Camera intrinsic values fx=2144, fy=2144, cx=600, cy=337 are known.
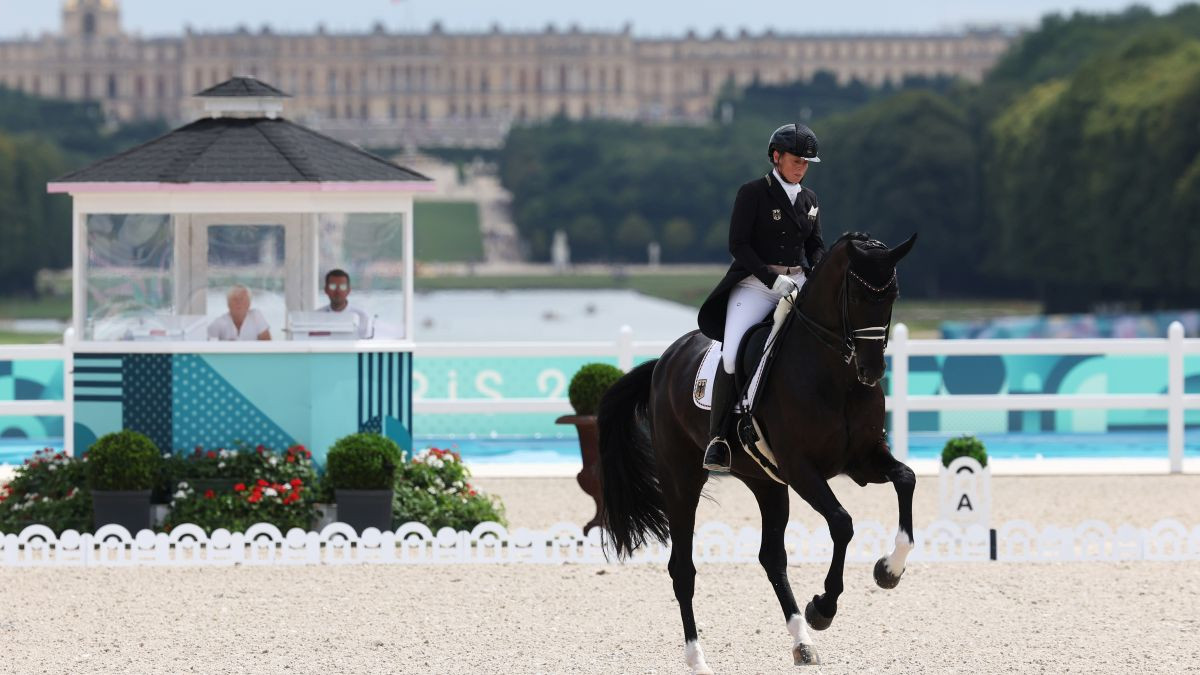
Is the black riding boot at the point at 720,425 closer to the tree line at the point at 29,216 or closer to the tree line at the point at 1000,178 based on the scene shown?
the tree line at the point at 1000,178

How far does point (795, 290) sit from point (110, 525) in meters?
4.66

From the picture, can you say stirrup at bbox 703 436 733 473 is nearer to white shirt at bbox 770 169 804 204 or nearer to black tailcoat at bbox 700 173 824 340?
black tailcoat at bbox 700 173 824 340

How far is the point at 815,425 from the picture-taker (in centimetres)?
729

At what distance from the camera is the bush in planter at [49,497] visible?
11.5 meters

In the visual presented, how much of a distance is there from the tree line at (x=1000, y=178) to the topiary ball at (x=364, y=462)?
110ft

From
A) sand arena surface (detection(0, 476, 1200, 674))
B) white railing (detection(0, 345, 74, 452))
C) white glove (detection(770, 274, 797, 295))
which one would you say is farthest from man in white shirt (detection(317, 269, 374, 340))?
white glove (detection(770, 274, 797, 295))

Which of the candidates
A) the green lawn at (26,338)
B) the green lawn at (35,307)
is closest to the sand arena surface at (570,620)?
the green lawn at (26,338)

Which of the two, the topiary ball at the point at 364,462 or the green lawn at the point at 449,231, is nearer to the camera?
the topiary ball at the point at 364,462

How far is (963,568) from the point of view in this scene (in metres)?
10.8

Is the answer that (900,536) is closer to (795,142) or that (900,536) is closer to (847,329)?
(847,329)

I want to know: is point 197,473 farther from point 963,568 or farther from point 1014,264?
point 1014,264

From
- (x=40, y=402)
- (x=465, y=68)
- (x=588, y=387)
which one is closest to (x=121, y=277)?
(x=588, y=387)

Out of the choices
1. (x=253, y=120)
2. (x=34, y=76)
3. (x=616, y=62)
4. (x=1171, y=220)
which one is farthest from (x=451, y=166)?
(x=253, y=120)

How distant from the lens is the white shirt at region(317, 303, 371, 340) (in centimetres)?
1209
